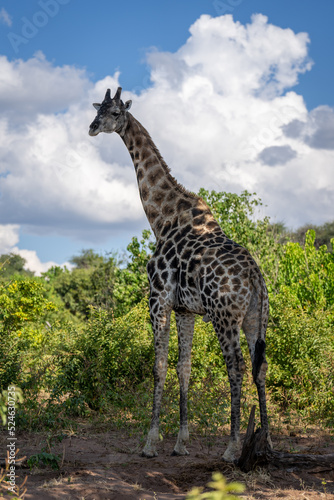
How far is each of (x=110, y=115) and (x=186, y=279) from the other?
2.91 meters

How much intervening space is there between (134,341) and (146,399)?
1.64 m

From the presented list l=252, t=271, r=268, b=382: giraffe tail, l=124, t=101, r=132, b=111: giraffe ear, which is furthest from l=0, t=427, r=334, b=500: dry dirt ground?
l=124, t=101, r=132, b=111: giraffe ear

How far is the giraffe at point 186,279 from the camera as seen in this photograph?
6340 millimetres

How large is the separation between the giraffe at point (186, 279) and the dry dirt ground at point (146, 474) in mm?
390

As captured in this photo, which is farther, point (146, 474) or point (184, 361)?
point (184, 361)

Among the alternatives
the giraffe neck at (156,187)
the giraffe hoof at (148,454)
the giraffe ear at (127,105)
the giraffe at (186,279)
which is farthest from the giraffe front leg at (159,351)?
the giraffe ear at (127,105)

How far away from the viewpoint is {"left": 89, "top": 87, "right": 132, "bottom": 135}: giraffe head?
804cm

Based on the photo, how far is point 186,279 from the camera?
22.5 ft

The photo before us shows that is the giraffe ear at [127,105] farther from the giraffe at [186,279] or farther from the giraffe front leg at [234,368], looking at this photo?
the giraffe front leg at [234,368]

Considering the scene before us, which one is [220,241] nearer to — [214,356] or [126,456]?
[126,456]

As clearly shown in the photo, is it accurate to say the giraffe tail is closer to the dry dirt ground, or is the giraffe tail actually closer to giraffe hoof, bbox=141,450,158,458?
the dry dirt ground

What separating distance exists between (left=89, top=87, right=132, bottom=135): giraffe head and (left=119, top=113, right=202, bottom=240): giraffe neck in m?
0.12

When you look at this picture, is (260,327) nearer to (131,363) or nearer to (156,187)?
(156,187)

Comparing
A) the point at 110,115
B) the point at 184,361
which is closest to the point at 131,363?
the point at 184,361
